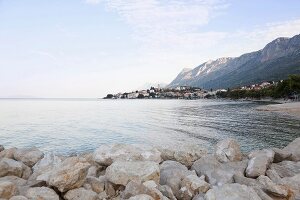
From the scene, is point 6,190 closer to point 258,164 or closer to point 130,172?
point 130,172

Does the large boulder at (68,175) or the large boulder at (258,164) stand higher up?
the large boulder at (68,175)

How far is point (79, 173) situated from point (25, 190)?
73.4 inches

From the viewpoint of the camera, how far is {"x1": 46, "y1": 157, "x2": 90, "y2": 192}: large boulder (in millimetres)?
10930

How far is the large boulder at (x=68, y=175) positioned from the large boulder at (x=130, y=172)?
1.00 meters

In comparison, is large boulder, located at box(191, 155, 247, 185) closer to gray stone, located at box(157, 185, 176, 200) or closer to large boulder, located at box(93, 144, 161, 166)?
large boulder, located at box(93, 144, 161, 166)

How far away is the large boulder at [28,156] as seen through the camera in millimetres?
16203

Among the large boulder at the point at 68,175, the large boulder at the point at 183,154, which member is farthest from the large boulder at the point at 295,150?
the large boulder at the point at 68,175

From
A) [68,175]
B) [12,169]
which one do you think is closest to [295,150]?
[68,175]

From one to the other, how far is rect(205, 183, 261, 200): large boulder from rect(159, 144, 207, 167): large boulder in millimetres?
4375

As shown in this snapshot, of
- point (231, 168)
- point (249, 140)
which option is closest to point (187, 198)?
point (231, 168)

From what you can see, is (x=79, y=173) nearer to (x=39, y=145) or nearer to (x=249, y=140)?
(x=39, y=145)

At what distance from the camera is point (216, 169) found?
13688mm

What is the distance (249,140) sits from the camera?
4112cm

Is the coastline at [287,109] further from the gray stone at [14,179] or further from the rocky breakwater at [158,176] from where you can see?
the gray stone at [14,179]
